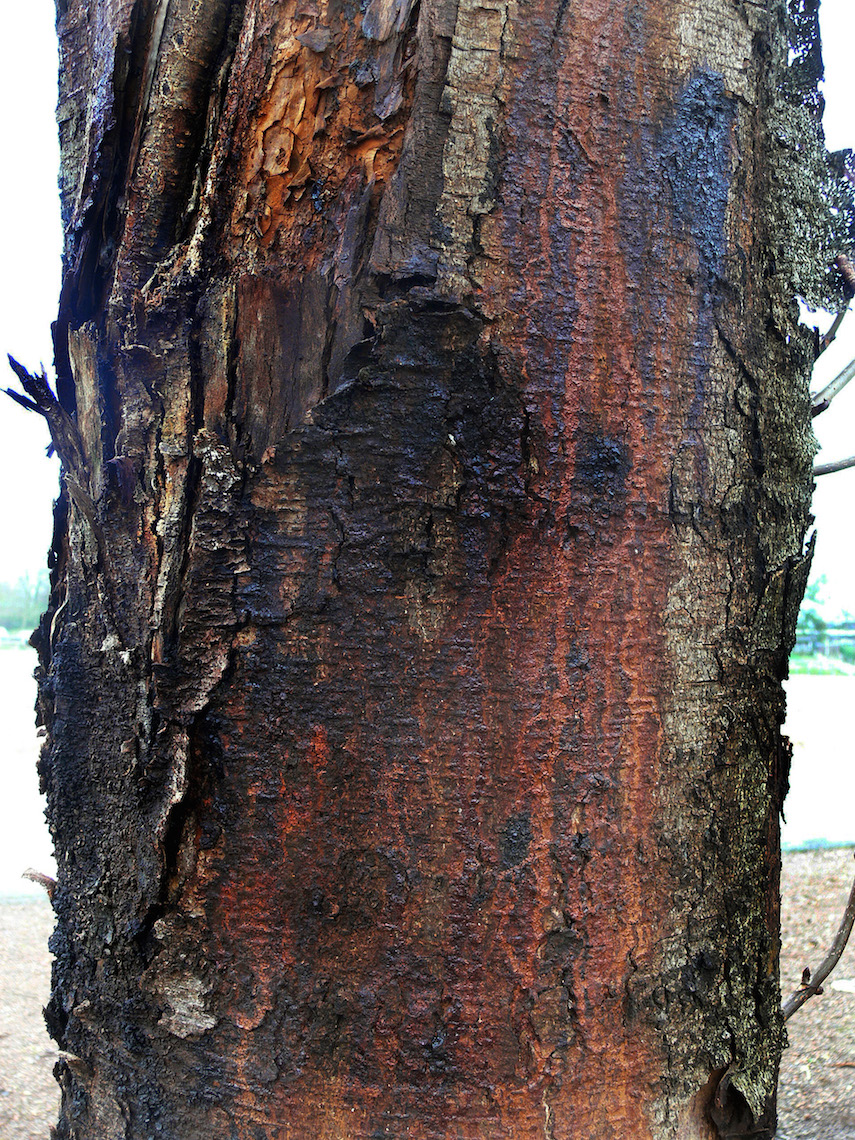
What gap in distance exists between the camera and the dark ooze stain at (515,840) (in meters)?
0.67

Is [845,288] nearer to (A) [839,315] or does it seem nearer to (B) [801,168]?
(A) [839,315]

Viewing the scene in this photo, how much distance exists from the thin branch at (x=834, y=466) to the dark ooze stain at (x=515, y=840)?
602 millimetres

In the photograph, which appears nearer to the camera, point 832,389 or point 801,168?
point 801,168

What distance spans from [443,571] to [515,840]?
214 mm

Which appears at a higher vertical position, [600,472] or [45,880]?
[600,472]

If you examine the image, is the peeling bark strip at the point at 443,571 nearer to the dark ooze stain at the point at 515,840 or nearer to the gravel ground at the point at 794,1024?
the dark ooze stain at the point at 515,840

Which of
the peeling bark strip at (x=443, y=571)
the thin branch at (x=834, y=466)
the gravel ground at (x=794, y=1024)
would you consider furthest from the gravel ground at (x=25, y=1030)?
the thin branch at (x=834, y=466)

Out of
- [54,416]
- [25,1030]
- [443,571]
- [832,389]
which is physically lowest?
[25,1030]

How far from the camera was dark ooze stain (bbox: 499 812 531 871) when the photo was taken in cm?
67

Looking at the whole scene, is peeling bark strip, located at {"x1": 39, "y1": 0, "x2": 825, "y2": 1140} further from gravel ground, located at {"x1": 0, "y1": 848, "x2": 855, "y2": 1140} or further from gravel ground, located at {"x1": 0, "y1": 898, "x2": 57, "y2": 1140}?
gravel ground, located at {"x1": 0, "y1": 848, "x2": 855, "y2": 1140}

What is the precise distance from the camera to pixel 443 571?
2.17 feet

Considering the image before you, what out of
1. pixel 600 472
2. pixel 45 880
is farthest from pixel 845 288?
pixel 45 880

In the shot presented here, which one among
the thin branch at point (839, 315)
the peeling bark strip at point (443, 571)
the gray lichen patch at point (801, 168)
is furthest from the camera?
the thin branch at point (839, 315)

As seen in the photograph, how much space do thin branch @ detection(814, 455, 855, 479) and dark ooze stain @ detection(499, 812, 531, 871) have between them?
23.7 inches
